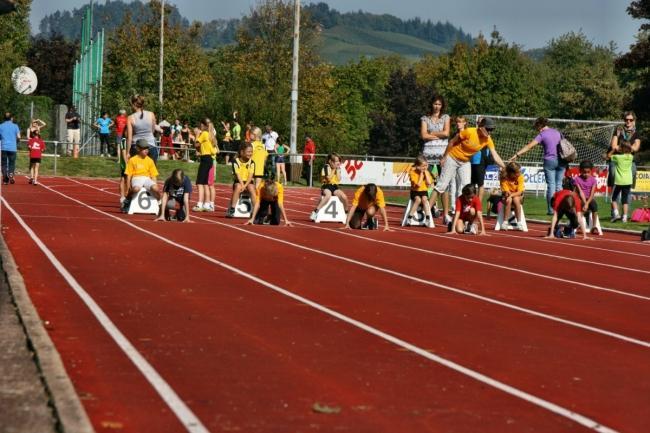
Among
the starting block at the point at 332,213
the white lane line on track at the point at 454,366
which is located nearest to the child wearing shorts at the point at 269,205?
the starting block at the point at 332,213

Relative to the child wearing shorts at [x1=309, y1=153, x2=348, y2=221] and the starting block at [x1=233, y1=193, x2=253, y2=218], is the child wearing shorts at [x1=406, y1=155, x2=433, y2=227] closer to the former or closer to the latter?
the child wearing shorts at [x1=309, y1=153, x2=348, y2=221]

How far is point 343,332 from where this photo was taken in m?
10.5

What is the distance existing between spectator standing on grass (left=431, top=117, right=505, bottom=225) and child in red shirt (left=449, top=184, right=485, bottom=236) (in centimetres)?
123

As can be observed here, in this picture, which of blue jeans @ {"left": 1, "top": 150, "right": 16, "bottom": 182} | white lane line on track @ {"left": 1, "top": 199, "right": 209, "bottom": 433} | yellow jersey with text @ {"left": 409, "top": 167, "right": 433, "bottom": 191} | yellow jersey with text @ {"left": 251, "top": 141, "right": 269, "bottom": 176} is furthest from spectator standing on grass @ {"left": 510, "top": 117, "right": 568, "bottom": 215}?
blue jeans @ {"left": 1, "top": 150, "right": 16, "bottom": 182}

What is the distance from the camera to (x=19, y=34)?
356 feet

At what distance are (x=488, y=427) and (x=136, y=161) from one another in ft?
60.3

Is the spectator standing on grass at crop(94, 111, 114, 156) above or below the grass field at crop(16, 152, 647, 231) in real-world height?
above

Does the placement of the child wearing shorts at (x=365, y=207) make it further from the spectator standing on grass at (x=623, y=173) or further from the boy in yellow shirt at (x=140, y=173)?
the spectator standing on grass at (x=623, y=173)

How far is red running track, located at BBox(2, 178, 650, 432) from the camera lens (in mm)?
7594

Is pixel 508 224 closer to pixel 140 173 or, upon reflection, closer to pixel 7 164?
pixel 140 173

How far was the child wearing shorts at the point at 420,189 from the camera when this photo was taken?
81.1 feet

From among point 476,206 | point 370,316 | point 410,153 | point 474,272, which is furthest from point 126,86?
point 410,153

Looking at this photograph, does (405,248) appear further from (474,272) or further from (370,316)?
(370,316)

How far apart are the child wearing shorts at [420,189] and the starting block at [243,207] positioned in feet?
9.30
